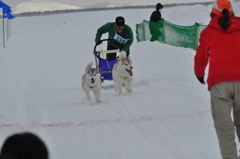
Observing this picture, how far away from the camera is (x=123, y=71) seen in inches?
320

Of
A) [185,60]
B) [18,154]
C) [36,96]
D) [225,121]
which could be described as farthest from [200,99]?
[18,154]

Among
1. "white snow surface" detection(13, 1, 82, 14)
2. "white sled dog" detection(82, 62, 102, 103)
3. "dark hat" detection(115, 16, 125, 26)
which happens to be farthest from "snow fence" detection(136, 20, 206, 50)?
"white snow surface" detection(13, 1, 82, 14)

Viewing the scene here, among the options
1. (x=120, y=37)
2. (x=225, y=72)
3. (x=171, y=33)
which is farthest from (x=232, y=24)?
(x=171, y=33)

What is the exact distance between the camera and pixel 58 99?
8031 millimetres

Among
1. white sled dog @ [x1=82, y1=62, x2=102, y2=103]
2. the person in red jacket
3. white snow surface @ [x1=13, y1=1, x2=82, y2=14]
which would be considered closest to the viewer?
the person in red jacket

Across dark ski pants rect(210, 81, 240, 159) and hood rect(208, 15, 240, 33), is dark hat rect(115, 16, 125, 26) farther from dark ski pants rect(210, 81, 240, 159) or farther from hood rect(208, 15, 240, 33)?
dark ski pants rect(210, 81, 240, 159)

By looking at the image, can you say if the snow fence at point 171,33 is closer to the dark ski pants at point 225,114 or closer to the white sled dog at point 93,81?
the white sled dog at point 93,81

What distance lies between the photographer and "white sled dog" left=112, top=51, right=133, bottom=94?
8094 millimetres

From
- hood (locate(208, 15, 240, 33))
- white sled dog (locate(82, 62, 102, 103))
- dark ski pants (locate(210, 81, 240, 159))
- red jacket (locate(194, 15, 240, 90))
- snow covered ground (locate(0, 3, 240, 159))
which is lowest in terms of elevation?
snow covered ground (locate(0, 3, 240, 159))

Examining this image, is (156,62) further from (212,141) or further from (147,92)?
(212,141)

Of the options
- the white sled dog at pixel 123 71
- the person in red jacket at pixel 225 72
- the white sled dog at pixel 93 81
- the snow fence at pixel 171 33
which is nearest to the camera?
the person in red jacket at pixel 225 72

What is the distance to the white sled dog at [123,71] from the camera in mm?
8094

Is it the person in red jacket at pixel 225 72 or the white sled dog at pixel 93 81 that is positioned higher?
the person in red jacket at pixel 225 72

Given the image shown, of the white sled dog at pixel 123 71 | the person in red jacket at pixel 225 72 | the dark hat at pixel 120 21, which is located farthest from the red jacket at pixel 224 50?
the dark hat at pixel 120 21
